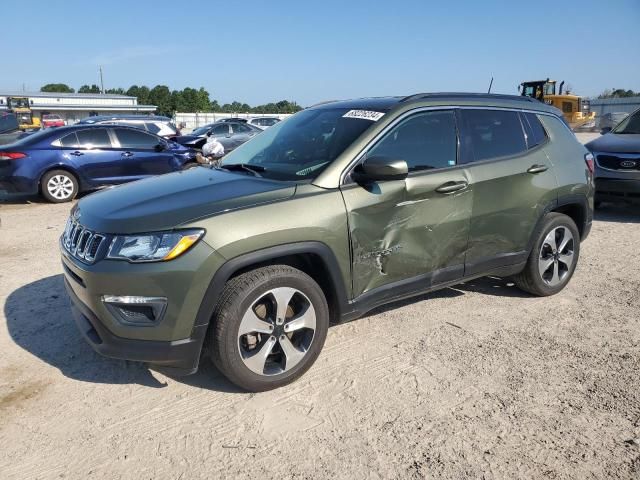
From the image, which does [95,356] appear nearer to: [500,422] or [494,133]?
[500,422]

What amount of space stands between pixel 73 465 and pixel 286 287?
139cm

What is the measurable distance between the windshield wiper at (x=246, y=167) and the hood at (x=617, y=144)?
6.52 m

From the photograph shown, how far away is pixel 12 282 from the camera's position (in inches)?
194

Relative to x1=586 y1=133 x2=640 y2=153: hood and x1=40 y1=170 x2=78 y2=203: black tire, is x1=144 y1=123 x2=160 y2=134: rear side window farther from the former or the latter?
x1=586 y1=133 x2=640 y2=153: hood

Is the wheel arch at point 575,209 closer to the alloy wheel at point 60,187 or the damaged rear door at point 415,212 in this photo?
the damaged rear door at point 415,212

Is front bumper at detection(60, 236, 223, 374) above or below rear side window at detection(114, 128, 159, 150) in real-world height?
below

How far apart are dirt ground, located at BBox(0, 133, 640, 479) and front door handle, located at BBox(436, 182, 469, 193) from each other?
109 cm

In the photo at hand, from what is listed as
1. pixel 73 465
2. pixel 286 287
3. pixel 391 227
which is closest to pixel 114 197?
pixel 286 287

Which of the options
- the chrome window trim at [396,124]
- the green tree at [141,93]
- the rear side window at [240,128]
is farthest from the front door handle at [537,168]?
the green tree at [141,93]

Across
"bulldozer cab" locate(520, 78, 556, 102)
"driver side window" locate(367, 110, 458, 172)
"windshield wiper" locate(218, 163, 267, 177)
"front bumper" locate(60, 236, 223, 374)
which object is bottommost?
"front bumper" locate(60, 236, 223, 374)

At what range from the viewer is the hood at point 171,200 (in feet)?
9.03

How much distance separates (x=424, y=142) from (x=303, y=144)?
89 centimetres

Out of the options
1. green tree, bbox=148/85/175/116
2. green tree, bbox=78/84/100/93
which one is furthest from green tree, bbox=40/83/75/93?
green tree, bbox=148/85/175/116

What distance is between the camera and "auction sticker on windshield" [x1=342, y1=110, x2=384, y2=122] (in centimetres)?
351
